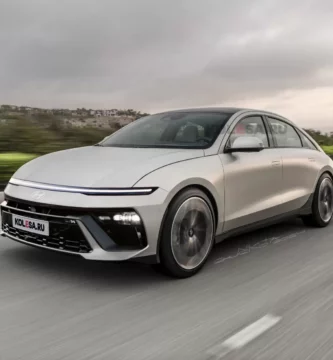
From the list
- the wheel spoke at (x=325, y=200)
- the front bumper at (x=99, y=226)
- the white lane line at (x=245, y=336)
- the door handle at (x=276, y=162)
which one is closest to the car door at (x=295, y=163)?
the door handle at (x=276, y=162)

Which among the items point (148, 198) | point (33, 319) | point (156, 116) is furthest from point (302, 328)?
point (156, 116)

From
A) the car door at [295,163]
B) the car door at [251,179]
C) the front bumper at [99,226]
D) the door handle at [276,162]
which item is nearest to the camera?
the front bumper at [99,226]

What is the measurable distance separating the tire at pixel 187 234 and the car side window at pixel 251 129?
2.66ft

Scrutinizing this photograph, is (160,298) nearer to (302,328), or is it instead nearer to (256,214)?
(302,328)

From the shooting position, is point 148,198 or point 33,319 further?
point 148,198

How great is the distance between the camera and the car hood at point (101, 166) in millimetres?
4105

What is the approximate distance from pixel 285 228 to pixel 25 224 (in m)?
3.33

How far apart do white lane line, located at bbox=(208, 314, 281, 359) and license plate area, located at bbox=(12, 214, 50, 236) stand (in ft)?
5.51

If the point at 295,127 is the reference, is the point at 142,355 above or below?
below

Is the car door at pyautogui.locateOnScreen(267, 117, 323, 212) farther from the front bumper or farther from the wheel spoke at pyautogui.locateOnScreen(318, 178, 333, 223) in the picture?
the front bumper

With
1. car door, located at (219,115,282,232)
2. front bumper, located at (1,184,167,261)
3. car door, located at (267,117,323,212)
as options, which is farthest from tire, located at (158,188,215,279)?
car door, located at (267,117,323,212)

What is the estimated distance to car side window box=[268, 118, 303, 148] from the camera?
5.91m

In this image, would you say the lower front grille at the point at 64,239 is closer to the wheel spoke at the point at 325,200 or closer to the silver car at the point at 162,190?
the silver car at the point at 162,190

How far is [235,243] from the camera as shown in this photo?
562 cm
